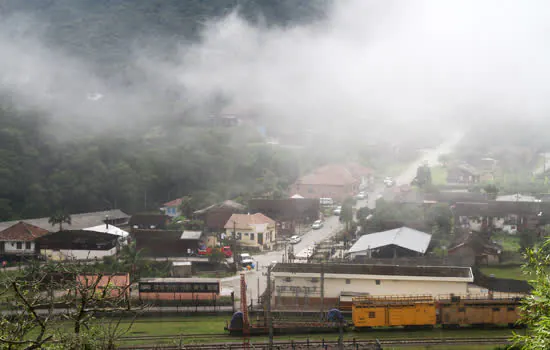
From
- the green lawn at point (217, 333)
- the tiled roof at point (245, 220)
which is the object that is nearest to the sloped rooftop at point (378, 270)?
the green lawn at point (217, 333)

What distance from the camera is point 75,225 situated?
1252 cm

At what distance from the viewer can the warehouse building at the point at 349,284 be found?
7.97m

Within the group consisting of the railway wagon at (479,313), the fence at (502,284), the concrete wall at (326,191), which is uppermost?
the concrete wall at (326,191)

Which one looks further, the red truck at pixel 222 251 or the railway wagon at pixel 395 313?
the red truck at pixel 222 251

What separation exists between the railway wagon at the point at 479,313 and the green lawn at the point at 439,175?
860 centimetres

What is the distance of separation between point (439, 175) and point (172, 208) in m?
7.05

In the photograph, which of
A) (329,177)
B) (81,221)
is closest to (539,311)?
(81,221)

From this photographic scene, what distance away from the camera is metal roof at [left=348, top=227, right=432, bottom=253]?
10.1 meters

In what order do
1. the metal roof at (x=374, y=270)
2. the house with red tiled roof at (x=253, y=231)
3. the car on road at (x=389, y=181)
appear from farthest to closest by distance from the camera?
the car on road at (x=389, y=181) < the house with red tiled roof at (x=253, y=231) < the metal roof at (x=374, y=270)

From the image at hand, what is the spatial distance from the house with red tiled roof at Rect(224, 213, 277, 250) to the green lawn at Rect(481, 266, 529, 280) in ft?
13.3

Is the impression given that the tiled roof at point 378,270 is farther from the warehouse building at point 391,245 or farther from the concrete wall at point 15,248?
the concrete wall at point 15,248

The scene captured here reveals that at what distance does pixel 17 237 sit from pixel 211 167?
6.36m

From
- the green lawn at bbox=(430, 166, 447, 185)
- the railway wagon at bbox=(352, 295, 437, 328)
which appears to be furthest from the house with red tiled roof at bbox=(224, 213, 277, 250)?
the green lawn at bbox=(430, 166, 447, 185)

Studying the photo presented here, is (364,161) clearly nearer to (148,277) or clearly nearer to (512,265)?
(512,265)
